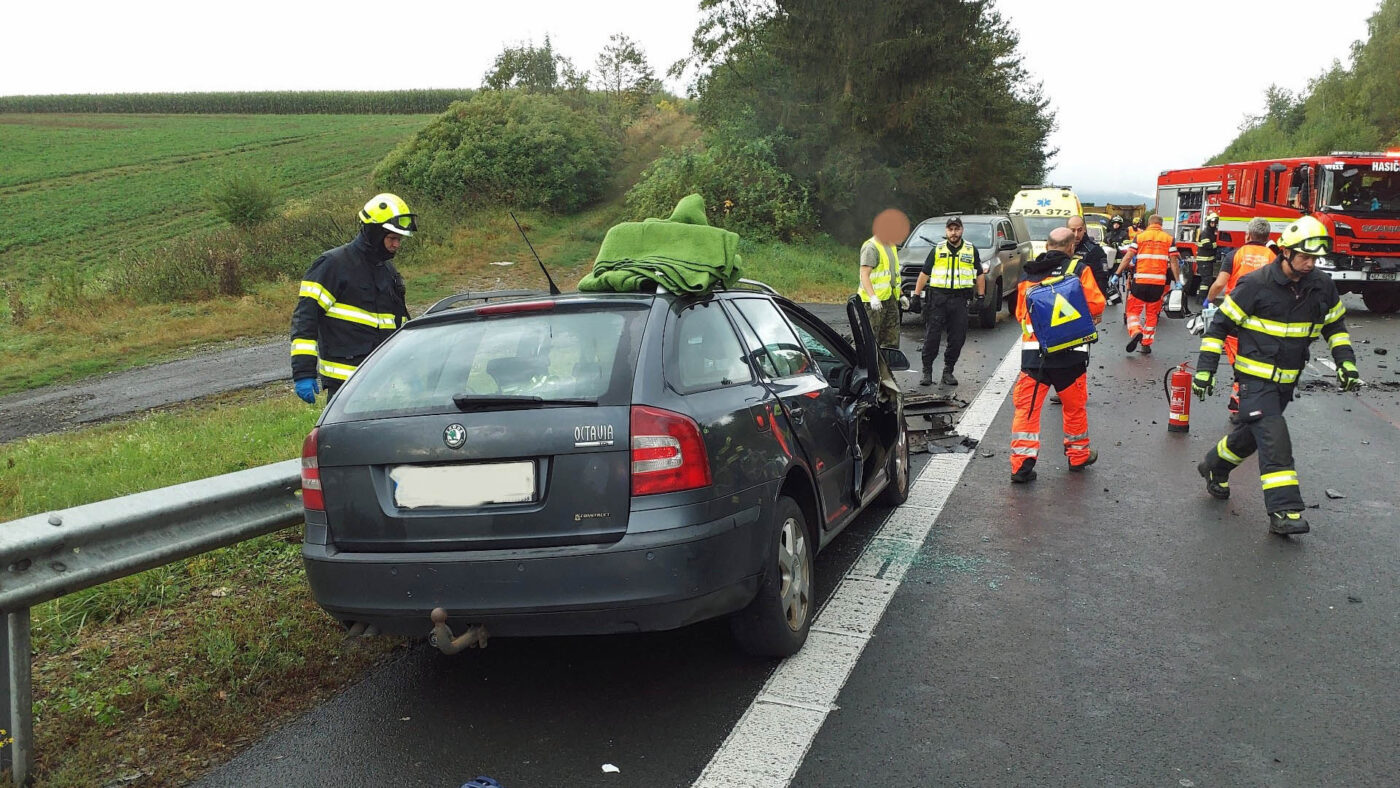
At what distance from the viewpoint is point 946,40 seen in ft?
101

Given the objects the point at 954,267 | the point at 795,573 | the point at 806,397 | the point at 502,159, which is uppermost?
the point at 502,159

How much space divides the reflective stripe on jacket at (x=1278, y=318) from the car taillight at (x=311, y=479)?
487cm

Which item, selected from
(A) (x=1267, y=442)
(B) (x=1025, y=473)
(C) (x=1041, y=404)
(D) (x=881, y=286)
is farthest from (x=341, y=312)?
(D) (x=881, y=286)

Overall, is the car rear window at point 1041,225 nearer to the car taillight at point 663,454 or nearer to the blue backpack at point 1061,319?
the blue backpack at point 1061,319

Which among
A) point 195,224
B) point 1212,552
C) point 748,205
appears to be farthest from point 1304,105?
point 1212,552

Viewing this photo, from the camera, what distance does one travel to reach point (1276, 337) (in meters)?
5.98

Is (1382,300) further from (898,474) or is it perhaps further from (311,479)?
(311,479)

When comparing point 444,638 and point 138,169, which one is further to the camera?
point 138,169

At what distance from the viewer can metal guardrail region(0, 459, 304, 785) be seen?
3.01m

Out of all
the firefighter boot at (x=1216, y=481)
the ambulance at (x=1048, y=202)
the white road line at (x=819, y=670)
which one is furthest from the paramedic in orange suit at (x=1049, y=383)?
the ambulance at (x=1048, y=202)

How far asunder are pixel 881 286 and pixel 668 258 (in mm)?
7273

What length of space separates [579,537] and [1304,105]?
289 ft

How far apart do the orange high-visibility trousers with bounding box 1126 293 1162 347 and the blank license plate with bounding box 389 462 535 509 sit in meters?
11.8

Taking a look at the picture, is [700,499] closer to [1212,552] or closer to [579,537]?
[579,537]
